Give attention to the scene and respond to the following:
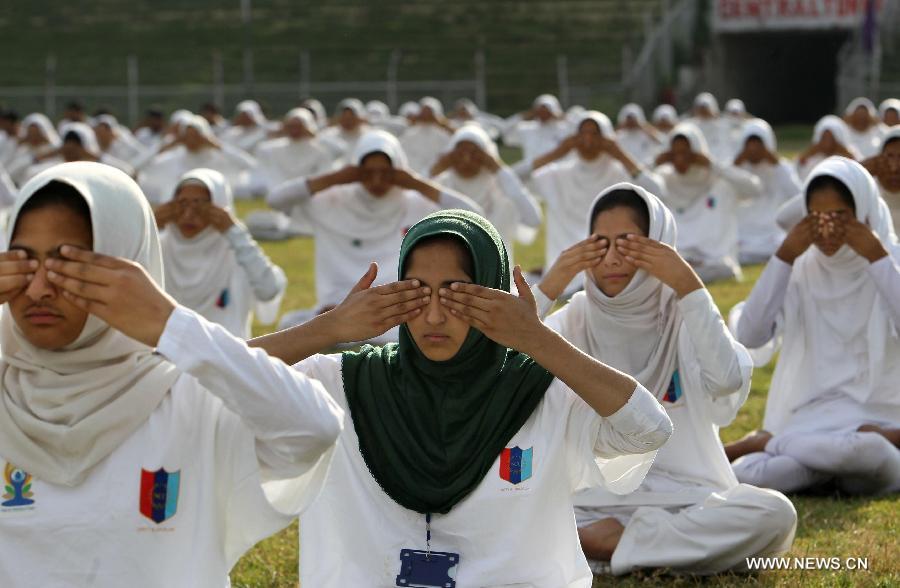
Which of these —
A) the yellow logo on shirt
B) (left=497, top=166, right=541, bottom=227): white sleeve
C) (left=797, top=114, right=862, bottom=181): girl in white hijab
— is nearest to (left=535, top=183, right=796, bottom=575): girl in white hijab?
the yellow logo on shirt

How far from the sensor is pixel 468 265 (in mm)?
3639

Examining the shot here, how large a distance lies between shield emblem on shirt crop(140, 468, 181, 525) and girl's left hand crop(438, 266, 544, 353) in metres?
0.76

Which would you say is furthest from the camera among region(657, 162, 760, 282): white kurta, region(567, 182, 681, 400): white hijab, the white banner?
the white banner

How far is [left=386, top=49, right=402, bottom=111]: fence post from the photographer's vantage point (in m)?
29.0

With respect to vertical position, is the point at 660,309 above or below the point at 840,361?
above

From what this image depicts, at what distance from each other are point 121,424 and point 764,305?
3.88 m

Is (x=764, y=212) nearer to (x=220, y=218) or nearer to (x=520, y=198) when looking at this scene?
(x=520, y=198)

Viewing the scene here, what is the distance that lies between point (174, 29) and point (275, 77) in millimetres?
3823

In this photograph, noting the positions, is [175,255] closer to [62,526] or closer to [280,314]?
[280,314]

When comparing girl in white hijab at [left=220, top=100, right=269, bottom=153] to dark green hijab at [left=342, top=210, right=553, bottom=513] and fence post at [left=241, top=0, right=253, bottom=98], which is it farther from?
dark green hijab at [left=342, top=210, right=553, bottom=513]

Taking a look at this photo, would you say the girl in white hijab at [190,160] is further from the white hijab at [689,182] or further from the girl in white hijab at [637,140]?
the girl in white hijab at [637,140]

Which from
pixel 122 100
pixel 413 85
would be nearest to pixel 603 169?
pixel 413 85

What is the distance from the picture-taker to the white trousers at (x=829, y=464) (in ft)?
19.7

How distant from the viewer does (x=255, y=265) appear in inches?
345
